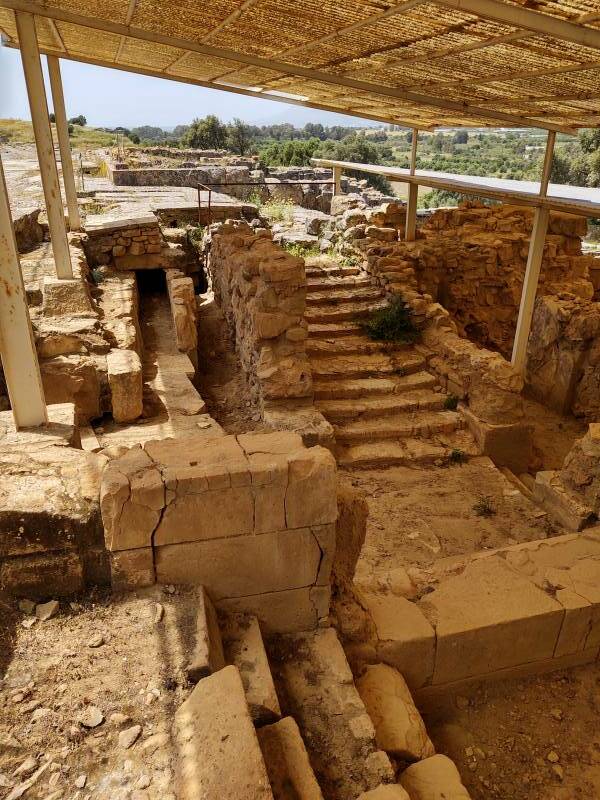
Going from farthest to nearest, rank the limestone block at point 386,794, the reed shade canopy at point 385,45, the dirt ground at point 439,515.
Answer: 1. the dirt ground at point 439,515
2. the reed shade canopy at point 385,45
3. the limestone block at point 386,794

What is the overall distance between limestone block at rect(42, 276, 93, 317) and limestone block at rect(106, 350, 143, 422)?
154cm

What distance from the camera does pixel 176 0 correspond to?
18.5 ft

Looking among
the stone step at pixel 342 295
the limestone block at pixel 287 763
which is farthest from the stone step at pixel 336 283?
the limestone block at pixel 287 763

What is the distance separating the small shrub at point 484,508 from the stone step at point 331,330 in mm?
3466

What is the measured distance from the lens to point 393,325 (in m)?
8.66

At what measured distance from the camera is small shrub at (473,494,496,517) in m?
5.98

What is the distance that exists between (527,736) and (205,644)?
7.32 feet

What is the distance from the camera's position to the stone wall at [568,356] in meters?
9.06

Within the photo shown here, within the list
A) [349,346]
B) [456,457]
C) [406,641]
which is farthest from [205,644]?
[349,346]

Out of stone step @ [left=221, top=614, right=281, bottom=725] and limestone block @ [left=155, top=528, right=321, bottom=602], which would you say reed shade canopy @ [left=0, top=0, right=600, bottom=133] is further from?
stone step @ [left=221, top=614, right=281, bottom=725]

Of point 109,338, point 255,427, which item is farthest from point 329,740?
point 109,338

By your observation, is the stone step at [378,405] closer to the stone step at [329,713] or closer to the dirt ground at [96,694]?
the stone step at [329,713]

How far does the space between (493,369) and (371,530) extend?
275cm

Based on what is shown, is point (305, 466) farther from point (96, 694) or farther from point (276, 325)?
point (276, 325)
